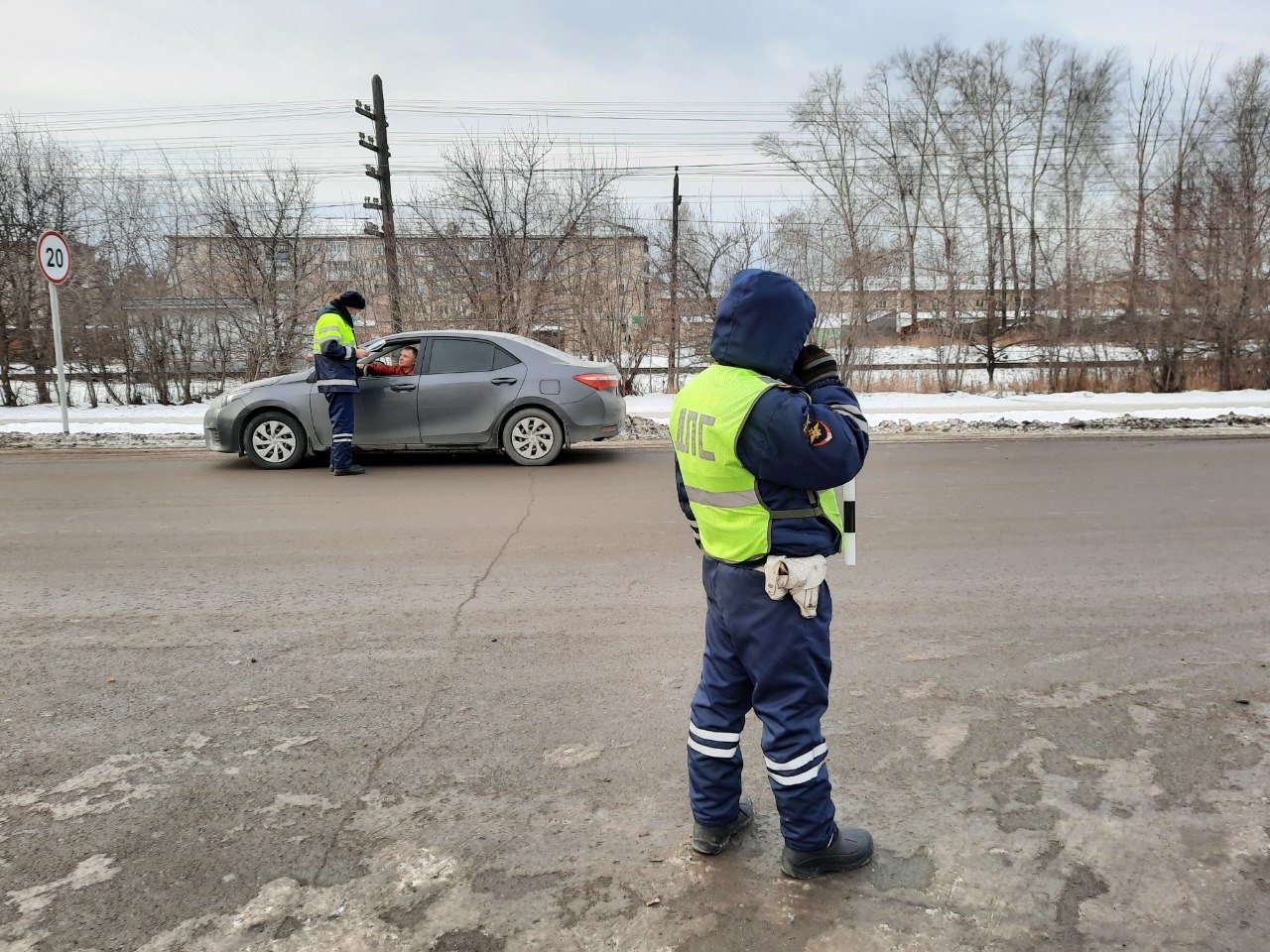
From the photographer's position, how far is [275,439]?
10.8m

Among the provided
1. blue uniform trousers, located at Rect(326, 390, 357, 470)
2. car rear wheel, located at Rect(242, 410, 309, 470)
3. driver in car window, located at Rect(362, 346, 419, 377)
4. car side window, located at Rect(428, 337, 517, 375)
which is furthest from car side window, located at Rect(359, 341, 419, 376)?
car rear wheel, located at Rect(242, 410, 309, 470)

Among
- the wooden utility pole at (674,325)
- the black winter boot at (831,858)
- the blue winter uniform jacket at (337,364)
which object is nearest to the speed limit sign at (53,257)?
the blue winter uniform jacket at (337,364)

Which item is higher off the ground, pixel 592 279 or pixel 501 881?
pixel 592 279

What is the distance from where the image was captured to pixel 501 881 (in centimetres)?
279

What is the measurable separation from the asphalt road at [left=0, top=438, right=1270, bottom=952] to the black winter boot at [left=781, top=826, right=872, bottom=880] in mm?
54

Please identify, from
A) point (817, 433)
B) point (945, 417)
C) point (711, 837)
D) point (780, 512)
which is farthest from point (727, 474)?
point (945, 417)

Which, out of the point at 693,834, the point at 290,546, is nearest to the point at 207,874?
the point at 693,834

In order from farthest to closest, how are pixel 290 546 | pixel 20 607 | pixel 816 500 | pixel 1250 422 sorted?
pixel 1250 422, pixel 290 546, pixel 20 607, pixel 816 500

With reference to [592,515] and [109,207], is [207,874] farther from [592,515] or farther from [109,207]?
[109,207]

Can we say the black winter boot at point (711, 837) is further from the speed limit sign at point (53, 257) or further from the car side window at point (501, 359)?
the speed limit sign at point (53, 257)

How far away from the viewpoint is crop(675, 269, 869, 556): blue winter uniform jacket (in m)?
2.58

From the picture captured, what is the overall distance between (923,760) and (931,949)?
1144mm

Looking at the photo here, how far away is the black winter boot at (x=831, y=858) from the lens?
2.77 metres

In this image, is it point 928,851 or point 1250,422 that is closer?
point 928,851
